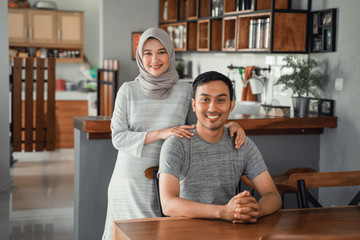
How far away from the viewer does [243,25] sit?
516 cm

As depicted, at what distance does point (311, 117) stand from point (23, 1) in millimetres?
6090

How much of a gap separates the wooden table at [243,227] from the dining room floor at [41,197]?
7.93 ft

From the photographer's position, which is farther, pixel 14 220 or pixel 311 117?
pixel 14 220

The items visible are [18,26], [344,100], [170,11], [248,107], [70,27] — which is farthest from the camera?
[70,27]

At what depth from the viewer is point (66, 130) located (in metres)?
8.20

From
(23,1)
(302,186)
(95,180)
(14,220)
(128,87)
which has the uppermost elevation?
(23,1)

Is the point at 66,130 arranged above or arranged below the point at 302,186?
below

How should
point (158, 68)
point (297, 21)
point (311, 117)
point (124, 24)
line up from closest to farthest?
1. point (158, 68)
2. point (311, 117)
3. point (297, 21)
4. point (124, 24)

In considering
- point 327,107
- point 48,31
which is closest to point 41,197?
point 327,107

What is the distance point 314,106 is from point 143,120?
81.7 inches

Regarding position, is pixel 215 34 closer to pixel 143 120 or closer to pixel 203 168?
pixel 143 120

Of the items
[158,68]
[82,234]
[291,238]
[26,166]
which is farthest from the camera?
[26,166]

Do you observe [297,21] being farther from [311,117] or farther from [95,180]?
[95,180]

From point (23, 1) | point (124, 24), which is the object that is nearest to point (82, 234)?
point (124, 24)
